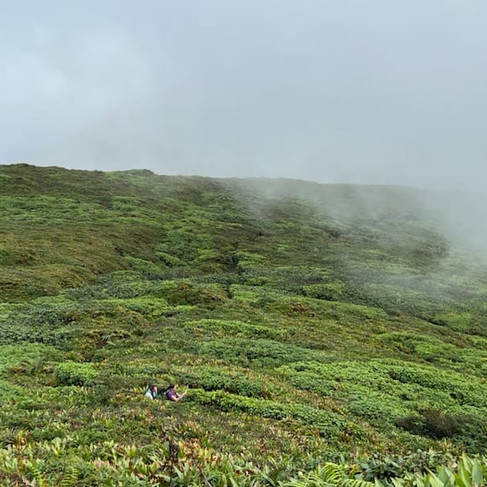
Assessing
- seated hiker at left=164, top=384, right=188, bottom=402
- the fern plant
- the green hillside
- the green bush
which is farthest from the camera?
the green bush

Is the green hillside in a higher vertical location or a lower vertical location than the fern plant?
lower

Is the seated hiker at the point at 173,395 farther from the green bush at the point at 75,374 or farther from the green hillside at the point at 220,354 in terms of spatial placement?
the green bush at the point at 75,374

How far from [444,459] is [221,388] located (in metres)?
11.8

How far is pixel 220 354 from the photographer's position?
2453 cm

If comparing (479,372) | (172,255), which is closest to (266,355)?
(479,372)

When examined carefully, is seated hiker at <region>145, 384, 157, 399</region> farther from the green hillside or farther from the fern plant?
the fern plant

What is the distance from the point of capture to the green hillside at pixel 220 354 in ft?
31.6

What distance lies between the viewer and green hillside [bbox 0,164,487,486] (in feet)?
31.6

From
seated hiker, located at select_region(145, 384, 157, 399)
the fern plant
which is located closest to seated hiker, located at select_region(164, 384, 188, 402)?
seated hiker, located at select_region(145, 384, 157, 399)

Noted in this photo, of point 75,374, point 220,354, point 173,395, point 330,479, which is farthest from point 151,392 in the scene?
point 330,479

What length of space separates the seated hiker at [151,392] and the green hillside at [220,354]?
0.25m

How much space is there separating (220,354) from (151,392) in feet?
27.5

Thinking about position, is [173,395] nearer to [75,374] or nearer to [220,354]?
[75,374]

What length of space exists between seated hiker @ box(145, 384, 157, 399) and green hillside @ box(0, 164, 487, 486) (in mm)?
247
